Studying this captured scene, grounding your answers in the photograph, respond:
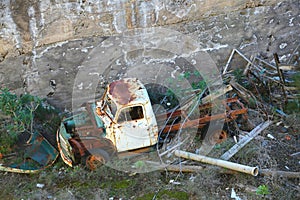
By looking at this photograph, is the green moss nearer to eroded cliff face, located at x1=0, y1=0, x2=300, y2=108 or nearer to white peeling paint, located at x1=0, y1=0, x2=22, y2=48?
eroded cliff face, located at x1=0, y1=0, x2=300, y2=108

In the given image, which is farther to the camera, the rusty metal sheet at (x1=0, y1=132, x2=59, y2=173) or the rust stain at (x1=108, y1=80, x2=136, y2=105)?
the rusty metal sheet at (x1=0, y1=132, x2=59, y2=173)

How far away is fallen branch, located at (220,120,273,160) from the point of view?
6.09 meters

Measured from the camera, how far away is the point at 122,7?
22.4 feet

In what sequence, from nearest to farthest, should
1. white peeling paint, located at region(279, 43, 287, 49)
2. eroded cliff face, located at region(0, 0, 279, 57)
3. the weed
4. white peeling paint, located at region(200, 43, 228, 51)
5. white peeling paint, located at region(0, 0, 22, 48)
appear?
1. the weed
2. white peeling paint, located at region(0, 0, 22, 48)
3. eroded cliff face, located at region(0, 0, 279, 57)
4. white peeling paint, located at region(200, 43, 228, 51)
5. white peeling paint, located at region(279, 43, 287, 49)

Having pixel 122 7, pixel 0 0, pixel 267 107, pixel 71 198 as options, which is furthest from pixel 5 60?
pixel 267 107

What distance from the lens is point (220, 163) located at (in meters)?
5.85

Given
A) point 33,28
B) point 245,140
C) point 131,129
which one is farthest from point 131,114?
point 33,28

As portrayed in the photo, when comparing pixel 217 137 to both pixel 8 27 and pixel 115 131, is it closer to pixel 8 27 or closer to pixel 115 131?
pixel 115 131

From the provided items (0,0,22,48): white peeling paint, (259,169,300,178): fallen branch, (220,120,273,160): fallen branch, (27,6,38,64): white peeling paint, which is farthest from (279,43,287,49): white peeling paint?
(0,0,22,48): white peeling paint

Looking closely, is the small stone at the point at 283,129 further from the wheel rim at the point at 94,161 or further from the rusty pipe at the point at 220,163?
the wheel rim at the point at 94,161

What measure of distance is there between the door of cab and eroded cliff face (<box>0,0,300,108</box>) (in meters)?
1.56

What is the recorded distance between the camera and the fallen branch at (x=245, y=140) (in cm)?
609

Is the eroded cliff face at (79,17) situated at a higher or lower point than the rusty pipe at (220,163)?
higher

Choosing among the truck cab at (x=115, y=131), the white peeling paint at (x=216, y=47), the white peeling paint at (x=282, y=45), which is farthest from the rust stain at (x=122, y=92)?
the white peeling paint at (x=282, y=45)
